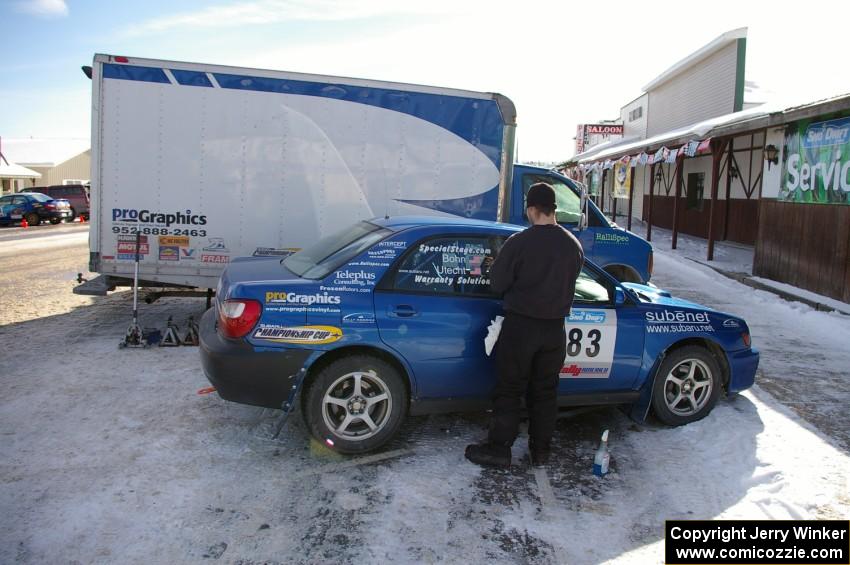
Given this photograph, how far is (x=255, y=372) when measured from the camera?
14.1 ft

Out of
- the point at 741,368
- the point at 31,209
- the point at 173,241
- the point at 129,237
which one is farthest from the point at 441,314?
the point at 31,209

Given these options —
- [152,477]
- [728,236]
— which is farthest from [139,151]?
[728,236]

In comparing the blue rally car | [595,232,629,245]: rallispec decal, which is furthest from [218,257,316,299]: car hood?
[595,232,629,245]: rallispec decal

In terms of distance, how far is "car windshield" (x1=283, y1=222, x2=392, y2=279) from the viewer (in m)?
4.67

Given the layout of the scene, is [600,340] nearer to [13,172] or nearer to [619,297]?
[619,297]

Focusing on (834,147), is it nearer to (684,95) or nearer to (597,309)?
(597,309)

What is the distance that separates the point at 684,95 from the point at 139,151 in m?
24.8

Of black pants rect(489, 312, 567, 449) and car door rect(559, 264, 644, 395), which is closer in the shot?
black pants rect(489, 312, 567, 449)

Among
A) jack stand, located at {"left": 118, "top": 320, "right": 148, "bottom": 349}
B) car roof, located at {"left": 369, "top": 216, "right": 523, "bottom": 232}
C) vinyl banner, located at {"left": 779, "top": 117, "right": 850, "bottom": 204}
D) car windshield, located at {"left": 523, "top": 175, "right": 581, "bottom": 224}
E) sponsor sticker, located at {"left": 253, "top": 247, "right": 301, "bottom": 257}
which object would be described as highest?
vinyl banner, located at {"left": 779, "top": 117, "right": 850, "bottom": 204}

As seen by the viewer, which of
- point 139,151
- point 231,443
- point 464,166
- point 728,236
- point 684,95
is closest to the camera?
point 231,443

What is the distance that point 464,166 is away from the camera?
323 inches

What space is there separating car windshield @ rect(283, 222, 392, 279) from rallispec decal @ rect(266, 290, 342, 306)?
19 centimetres

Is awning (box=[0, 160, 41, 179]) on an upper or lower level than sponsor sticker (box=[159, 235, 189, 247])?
upper

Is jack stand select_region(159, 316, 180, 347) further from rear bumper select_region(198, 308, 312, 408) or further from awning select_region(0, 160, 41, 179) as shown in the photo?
awning select_region(0, 160, 41, 179)
